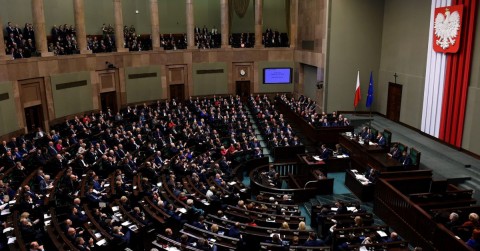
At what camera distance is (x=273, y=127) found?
1794 cm

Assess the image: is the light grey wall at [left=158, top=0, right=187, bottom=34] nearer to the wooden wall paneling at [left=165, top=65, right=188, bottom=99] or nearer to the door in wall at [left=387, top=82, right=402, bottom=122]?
the wooden wall paneling at [left=165, top=65, right=188, bottom=99]

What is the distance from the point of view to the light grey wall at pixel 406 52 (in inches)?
671

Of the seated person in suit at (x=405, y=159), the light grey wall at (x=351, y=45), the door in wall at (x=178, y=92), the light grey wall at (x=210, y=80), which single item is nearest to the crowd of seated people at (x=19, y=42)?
the door in wall at (x=178, y=92)

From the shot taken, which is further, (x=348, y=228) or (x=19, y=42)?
(x=19, y=42)

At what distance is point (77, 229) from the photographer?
361 inches

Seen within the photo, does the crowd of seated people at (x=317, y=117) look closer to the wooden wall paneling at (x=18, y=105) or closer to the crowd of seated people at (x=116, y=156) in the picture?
the crowd of seated people at (x=116, y=156)

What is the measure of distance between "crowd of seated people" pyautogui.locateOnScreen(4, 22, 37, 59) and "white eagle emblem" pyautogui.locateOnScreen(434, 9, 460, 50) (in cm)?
1734

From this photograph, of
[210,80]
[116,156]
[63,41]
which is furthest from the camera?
[210,80]

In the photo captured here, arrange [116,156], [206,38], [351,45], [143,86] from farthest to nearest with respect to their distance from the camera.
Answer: [206,38]
[143,86]
[351,45]
[116,156]

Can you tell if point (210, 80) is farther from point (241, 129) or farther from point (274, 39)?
point (241, 129)

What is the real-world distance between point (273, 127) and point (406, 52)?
7.13m

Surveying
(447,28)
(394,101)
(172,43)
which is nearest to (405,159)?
(447,28)

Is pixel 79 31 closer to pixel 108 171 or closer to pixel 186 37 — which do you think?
pixel 186 37

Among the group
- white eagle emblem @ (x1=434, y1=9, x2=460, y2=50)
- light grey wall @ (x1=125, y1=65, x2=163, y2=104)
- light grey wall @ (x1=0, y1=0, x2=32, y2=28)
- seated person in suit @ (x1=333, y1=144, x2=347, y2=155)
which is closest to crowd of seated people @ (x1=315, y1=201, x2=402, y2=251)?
seated person in suit @ (x1=333, y1=144, x2=347, y2=155)
